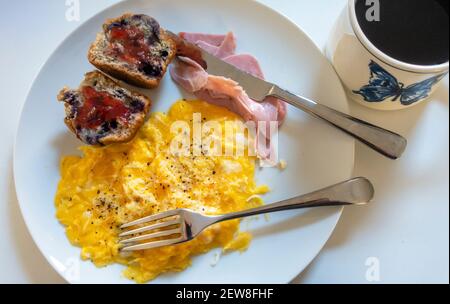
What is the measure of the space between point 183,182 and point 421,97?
0.76 metres

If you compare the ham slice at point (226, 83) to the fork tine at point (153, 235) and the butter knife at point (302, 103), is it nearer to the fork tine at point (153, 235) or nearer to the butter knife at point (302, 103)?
the butter knife at point (302, 103)

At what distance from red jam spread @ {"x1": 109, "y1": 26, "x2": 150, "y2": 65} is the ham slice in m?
0.11

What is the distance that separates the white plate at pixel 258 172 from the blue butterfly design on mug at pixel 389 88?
0.30 feet

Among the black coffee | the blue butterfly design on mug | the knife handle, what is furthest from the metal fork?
the black coffee

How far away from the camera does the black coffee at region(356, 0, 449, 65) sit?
1.17 meters

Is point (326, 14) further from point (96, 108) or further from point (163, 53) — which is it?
point (96, 108)

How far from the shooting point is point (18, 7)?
159 centimetres

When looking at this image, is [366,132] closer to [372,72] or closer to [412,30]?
[372,72]

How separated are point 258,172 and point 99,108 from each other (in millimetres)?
539

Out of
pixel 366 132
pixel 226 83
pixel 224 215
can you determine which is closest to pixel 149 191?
pixel 224 215

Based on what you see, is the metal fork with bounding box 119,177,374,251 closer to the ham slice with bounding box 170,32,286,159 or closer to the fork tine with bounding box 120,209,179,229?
the fork tine with bounding box 120,209,179,229

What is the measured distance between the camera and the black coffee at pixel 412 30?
1.17m

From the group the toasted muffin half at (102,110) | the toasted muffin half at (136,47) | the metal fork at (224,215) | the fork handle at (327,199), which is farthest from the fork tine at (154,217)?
the toasted muffin half at (136,47)
